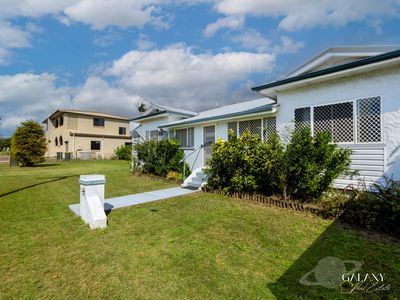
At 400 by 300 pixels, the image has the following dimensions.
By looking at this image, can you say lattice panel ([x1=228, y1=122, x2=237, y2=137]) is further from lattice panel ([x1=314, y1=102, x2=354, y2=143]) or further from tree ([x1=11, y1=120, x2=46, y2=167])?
Answer: tree ([x1=11, y1=120, x2=46, y2=167])

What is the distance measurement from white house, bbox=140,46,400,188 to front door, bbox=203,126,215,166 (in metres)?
3.27

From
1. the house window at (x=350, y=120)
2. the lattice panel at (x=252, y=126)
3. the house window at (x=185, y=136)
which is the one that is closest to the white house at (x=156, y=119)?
the house window at (x=185, y=136)

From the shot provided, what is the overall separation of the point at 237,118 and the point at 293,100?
2927 millimetres

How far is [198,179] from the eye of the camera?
35.3ft

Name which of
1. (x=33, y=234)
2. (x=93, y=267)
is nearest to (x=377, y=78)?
(x=93, y=267)

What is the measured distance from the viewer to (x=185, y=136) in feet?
47.5

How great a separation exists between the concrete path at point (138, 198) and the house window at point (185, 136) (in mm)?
4598

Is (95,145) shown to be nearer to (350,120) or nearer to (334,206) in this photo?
(350,120)

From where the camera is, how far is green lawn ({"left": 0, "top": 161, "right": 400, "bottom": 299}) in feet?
→ 9.98

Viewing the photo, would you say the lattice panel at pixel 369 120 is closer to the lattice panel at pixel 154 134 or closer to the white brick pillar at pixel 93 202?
the white brick pillar at pixel 93 202

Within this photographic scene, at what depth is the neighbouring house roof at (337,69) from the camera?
6.18 meters

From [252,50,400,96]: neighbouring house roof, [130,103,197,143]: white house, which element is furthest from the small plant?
[252,50,400,96]: neighbouring house roof

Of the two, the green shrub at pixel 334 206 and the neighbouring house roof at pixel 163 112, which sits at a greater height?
the neighbouring house roof at pixel 163 112

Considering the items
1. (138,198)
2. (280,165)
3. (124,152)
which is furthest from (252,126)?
(124,152)
